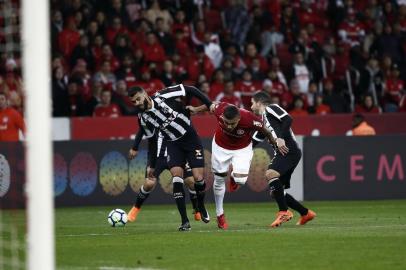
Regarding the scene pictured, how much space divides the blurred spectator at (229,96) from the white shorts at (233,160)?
27.0ft

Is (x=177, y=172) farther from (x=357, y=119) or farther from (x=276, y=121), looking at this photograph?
(x=357, y=119)

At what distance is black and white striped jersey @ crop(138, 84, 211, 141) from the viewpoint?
15508mm

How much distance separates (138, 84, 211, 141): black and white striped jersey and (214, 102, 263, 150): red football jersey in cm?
48

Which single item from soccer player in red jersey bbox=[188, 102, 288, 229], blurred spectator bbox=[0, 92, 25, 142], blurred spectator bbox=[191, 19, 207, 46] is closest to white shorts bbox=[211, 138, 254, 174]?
soccer player in red jersey bbox=[188, 102, 288, 229]

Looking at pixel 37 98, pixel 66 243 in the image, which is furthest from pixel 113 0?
pixel 37 98

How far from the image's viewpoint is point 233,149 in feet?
51.5

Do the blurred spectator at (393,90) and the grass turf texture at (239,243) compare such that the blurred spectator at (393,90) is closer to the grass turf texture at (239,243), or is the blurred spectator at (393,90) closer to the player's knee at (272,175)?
the grass turf texture at (239,243)

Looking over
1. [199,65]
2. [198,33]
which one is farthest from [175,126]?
[198,33]

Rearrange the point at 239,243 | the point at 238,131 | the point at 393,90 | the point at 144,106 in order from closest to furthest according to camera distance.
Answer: the point at 239,243, the point at 144,106, the point at 238,131, the point at 393,90

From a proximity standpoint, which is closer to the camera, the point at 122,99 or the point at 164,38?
the point at 122,99

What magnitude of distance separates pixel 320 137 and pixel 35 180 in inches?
564

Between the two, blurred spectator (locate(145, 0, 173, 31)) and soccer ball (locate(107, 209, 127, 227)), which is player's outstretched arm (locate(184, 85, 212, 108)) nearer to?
soccer ball (locate(107, 209, 127, 227))

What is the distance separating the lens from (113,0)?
83.2ft

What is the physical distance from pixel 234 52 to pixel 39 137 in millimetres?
17620
